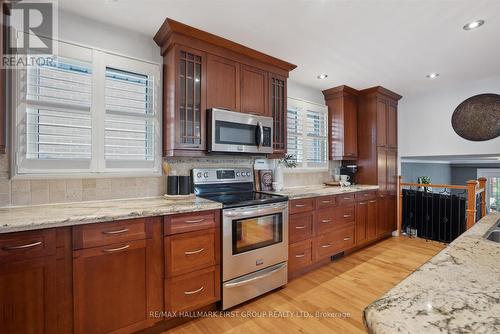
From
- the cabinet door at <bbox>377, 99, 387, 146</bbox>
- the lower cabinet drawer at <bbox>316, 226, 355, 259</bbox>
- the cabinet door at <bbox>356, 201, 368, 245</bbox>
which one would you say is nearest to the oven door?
the lower cabinet drawer at <bbox>316, 226, 355, 259</bbox>

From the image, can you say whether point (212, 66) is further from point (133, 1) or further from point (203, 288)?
point (203, 288)

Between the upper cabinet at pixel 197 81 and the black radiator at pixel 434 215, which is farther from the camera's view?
the black radiator at pixel 434 215

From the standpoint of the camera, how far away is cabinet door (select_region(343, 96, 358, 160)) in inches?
154

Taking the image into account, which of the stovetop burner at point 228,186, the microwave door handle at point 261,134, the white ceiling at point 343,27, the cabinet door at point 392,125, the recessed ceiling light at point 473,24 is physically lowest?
the stovetop burner at point 228,186

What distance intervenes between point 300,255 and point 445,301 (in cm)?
221

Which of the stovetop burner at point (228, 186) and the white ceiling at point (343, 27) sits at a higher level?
the white ceiling at point (343, 27)

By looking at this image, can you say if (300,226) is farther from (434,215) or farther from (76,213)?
(434,215)

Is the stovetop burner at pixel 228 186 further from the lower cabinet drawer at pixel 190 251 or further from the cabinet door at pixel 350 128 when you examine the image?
the cabinet door at pixel 350 128

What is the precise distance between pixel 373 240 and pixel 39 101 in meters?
4.41

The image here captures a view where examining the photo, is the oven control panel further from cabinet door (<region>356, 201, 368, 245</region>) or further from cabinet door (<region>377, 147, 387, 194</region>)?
cabinet door (<region>377, 147, 387, 194</region>)

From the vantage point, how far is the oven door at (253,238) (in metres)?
2.07

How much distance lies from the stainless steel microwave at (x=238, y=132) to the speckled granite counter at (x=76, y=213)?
653 mm

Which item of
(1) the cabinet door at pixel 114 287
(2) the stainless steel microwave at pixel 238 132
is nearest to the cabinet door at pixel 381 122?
(2) the stainless steel microwave at pixel 238 132

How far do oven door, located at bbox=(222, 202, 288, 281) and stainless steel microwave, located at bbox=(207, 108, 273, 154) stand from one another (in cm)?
64
